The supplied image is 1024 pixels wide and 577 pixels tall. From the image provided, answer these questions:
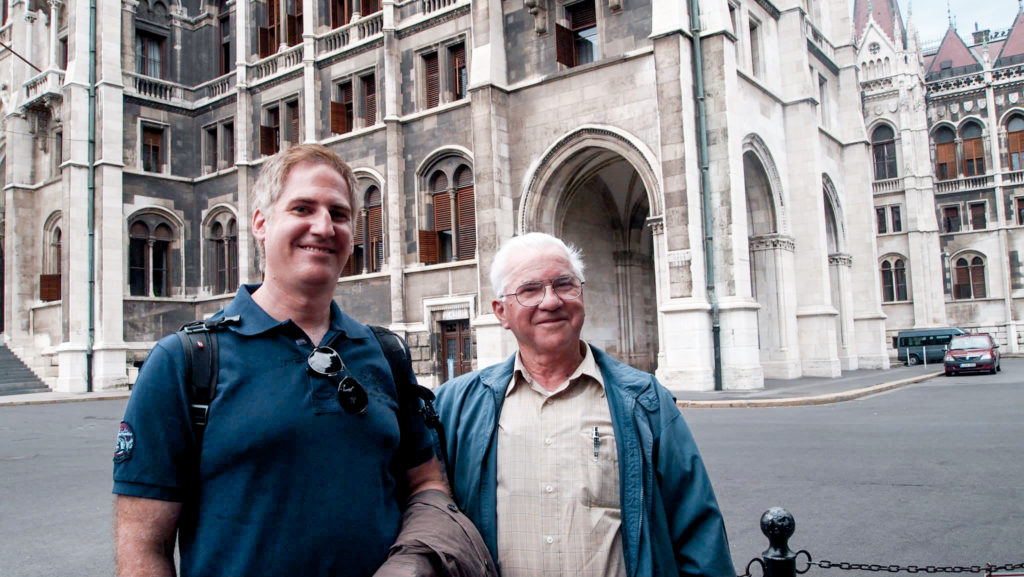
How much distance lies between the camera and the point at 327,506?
1.96 meters

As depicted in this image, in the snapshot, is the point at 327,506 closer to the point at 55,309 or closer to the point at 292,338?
the point at 292,338

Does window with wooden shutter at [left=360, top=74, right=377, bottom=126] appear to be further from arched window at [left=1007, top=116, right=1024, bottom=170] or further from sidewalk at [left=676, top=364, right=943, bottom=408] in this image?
arched window at [left=1007, top=116, right=1024, bottom=170]

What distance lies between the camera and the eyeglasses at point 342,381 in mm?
1984

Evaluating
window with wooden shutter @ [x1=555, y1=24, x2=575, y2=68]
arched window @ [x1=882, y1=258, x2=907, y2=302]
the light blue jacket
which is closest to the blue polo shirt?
the light blue jacket

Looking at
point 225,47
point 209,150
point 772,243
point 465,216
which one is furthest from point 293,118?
point 772,243

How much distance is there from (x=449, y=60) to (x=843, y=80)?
15131mm

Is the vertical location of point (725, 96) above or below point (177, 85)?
below

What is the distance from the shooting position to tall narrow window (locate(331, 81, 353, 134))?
82.4ft

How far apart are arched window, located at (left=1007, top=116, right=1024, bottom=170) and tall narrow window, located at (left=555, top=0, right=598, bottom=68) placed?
35705 millimetres

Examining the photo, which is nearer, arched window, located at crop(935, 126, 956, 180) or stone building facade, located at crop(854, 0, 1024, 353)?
stone building facade, located at crop(854, 0, 1024, 353)

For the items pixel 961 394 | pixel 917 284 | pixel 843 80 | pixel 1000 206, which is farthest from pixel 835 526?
pixel 1000 206

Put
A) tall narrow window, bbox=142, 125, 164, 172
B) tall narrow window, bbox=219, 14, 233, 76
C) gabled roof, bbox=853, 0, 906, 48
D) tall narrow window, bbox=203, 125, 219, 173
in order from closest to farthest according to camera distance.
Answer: tall narrow window, bbox=142, 125, 164, 172, tall narrow window, bbox=203, 125, 219, 173, tall narrow window, bbox=219, 14, 233, 76, gabled roof, bbox=853, 0, 906, 48

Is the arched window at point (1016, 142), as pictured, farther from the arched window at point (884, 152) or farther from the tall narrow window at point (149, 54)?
the tall narrow window at point (149, 54)

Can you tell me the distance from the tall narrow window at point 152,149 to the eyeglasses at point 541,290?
30117 millimetres
